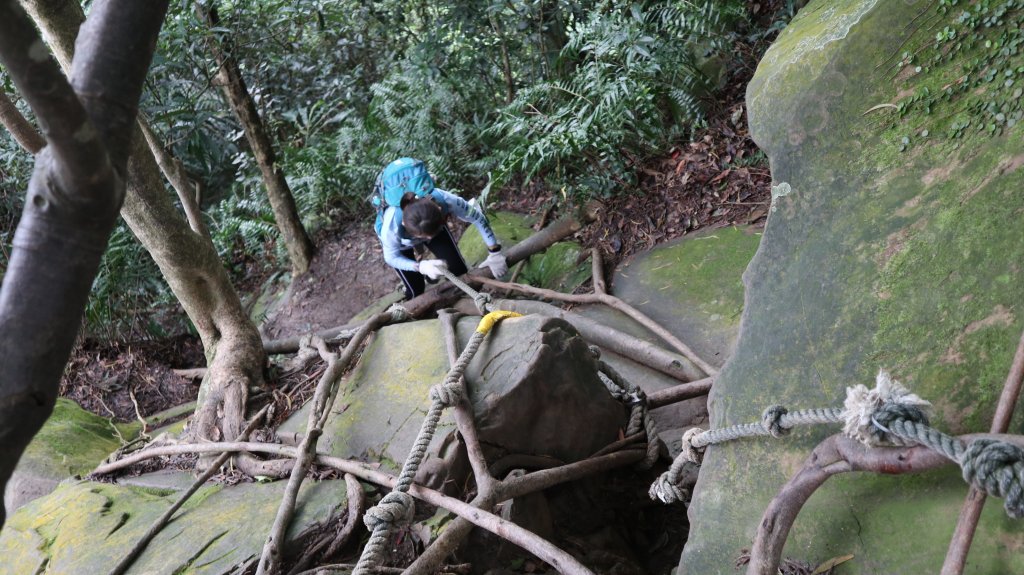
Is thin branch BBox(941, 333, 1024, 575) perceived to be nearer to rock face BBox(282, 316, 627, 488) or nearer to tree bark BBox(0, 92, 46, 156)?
rock face BBox(282, 316, 627, 488)

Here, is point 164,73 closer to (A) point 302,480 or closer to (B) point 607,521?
(A) point 302,480

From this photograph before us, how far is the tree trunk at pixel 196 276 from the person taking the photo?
12.5 ft

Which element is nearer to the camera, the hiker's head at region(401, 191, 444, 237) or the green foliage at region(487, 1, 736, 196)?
the hiker's head at region(401, 191, 444, 237)

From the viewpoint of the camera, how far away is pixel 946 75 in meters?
2.54

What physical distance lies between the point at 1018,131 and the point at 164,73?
680 cm

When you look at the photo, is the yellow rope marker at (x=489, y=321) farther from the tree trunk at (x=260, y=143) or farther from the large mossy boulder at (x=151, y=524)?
the tree trunk at (x=260, y=143)

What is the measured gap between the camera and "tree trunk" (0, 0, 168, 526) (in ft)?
3.01

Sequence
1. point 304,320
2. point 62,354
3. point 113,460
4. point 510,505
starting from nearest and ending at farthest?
1. point 62,354
2. point 510,505
3. point 113,460
4. point 304,320

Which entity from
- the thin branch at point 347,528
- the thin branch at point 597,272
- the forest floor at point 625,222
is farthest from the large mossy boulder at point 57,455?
the thin branch at point 597,272

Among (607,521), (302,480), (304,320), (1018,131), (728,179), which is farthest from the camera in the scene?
(304,320)

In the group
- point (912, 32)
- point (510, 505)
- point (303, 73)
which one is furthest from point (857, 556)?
point (303, 73)

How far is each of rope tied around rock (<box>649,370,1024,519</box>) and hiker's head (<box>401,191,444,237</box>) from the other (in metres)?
3.32

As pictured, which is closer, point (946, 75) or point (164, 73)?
point (946, 75)

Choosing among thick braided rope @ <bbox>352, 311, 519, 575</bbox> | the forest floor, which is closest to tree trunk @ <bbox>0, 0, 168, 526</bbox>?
thick braided rope @ <bbox>352, 311, 519, 575</bbox>
